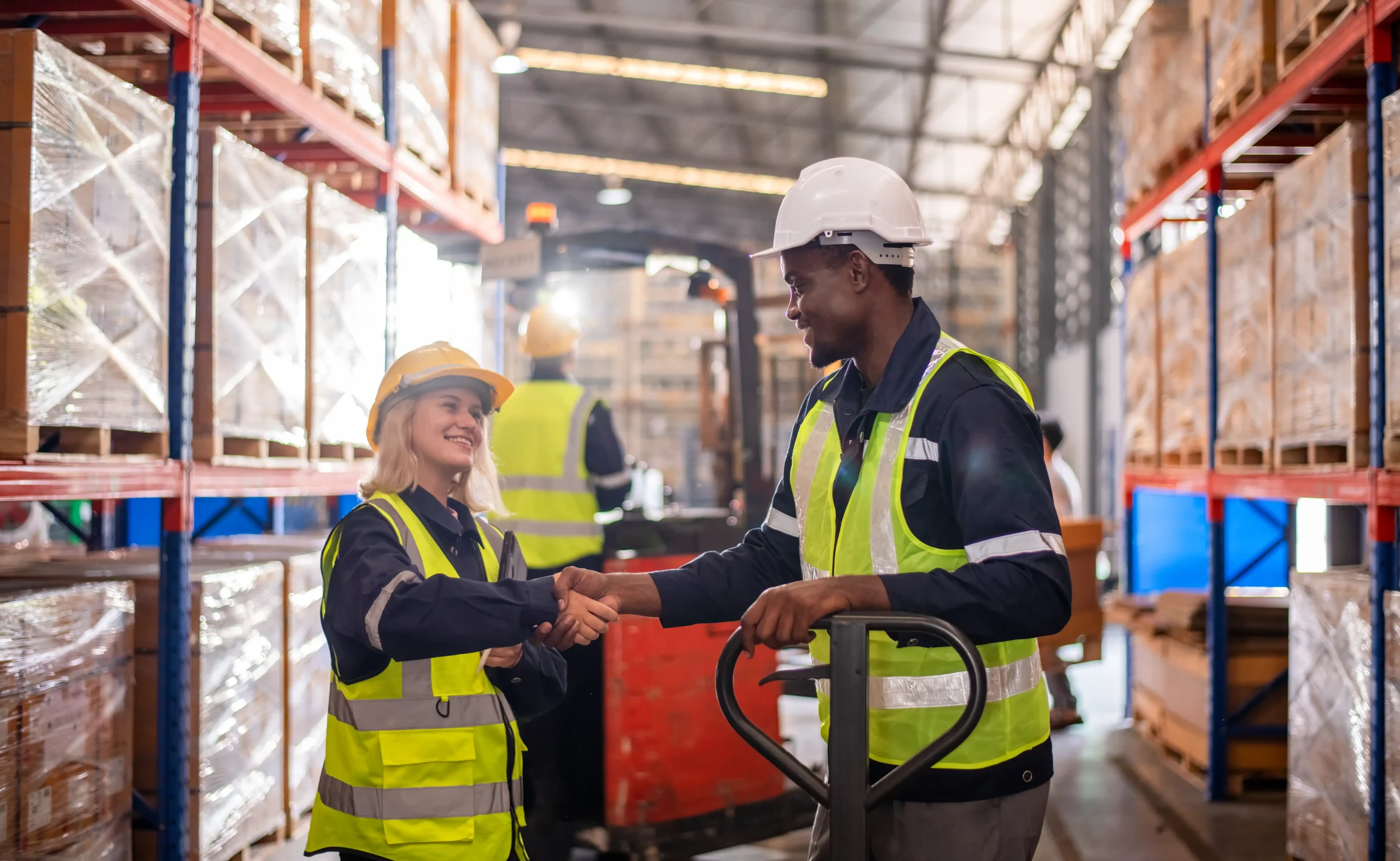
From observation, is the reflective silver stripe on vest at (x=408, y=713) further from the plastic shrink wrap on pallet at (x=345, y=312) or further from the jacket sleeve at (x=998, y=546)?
the plastic shrink wrap on pallet at (x=345, y=312)

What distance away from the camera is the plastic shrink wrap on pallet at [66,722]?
347 centimetres

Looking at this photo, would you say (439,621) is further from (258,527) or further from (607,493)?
(258,527)

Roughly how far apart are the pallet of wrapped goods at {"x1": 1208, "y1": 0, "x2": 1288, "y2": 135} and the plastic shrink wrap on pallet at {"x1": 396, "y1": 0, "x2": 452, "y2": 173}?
433cm

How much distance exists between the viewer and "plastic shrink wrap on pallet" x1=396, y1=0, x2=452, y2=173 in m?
6.06

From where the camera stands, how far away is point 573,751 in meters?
5.82

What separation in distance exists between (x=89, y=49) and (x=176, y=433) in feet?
5.58

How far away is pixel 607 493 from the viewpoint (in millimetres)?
5906

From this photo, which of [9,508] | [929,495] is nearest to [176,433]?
[929,495]

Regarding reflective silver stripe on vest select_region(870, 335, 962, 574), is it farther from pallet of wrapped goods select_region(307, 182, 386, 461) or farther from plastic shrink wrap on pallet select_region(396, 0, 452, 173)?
plastic shrink wrap on pallet select_region(396, 0, 452, 173)

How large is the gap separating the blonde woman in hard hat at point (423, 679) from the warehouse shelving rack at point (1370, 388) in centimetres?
329

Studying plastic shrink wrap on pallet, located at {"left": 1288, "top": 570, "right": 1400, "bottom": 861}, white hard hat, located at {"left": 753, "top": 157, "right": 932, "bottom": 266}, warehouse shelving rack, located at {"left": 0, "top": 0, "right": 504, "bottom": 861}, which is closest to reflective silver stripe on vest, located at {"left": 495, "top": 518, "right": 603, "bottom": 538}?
warehouse shelving rack, located at {"left": 0, "top": 0, "right": 504, "bottom": 861}

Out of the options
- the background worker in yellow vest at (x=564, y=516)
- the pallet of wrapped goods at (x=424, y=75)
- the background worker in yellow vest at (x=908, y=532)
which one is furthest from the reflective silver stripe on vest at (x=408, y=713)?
the pallet of wrapped goods at (x=424, y=75)

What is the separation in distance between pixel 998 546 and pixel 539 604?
1.10m

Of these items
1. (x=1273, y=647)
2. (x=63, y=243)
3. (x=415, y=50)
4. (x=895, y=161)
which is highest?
(x=895, y=161)
